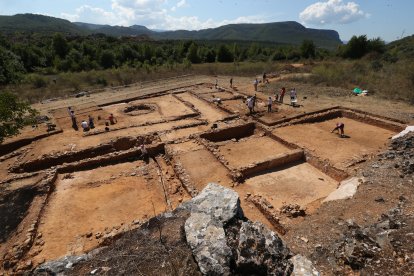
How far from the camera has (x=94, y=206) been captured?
34.5 ft

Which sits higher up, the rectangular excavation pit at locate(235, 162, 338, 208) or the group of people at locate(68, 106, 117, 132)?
the rectangular excavation pit at locate(235, 162, 338, 208)

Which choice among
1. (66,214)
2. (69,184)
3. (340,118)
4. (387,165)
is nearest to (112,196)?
A: (66,214)

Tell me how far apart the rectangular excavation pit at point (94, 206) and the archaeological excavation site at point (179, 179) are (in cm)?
4

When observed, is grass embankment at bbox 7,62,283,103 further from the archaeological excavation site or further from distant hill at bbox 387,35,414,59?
distant hill at bbox 387,35,414,59

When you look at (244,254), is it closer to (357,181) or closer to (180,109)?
(357,181)

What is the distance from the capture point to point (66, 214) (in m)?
10.1

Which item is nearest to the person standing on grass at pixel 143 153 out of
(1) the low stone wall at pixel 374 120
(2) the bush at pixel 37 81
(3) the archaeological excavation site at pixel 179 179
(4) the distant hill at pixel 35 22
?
(3) the archaeological excavation site at pixel 179 179

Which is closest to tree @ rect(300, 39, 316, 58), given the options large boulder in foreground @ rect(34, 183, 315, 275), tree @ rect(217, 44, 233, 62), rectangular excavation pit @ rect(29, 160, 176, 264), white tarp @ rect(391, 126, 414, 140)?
tree @ rect(217, 44, 233, 62)

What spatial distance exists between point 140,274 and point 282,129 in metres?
13.1

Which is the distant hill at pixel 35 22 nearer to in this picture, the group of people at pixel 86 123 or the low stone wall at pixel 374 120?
the group of people at pixel 86 123

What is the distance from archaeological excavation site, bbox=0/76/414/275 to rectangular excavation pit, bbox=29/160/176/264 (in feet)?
0.15

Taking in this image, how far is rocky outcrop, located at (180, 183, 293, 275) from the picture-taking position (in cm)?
491

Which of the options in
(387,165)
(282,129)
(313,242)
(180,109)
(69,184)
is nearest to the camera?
(313,242)

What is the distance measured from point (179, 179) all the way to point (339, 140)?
8.98m
